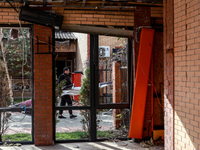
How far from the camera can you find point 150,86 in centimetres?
659

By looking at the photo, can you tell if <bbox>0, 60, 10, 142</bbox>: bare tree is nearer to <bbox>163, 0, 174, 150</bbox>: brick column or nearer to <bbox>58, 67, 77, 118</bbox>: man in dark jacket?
<bbox>58, 67, 77, 118</bbox>: man in dark jacket

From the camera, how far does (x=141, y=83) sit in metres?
6.40

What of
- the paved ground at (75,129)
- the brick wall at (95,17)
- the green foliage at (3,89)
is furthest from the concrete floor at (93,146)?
the brick wall at (95,17)

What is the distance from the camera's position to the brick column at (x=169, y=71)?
4.20 metres

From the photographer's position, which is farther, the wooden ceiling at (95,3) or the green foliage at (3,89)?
the green foliage at (3,89)

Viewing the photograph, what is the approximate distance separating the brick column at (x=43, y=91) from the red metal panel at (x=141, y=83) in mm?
1947

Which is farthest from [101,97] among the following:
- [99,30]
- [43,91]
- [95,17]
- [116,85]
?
[95,17]

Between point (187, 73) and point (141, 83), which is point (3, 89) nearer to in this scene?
point (141, 83)

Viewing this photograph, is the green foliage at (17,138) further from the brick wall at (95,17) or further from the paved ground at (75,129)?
the brick wall at (95,17)

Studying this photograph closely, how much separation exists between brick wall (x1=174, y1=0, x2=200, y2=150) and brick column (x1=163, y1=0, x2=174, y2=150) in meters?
0.10

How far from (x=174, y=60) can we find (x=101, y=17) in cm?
272

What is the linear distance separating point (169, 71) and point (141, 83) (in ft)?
7.01

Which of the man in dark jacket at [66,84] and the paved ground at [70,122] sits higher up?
the man in dark jacket at [66,84]

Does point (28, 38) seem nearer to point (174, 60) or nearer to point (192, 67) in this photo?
point (174, 60)
